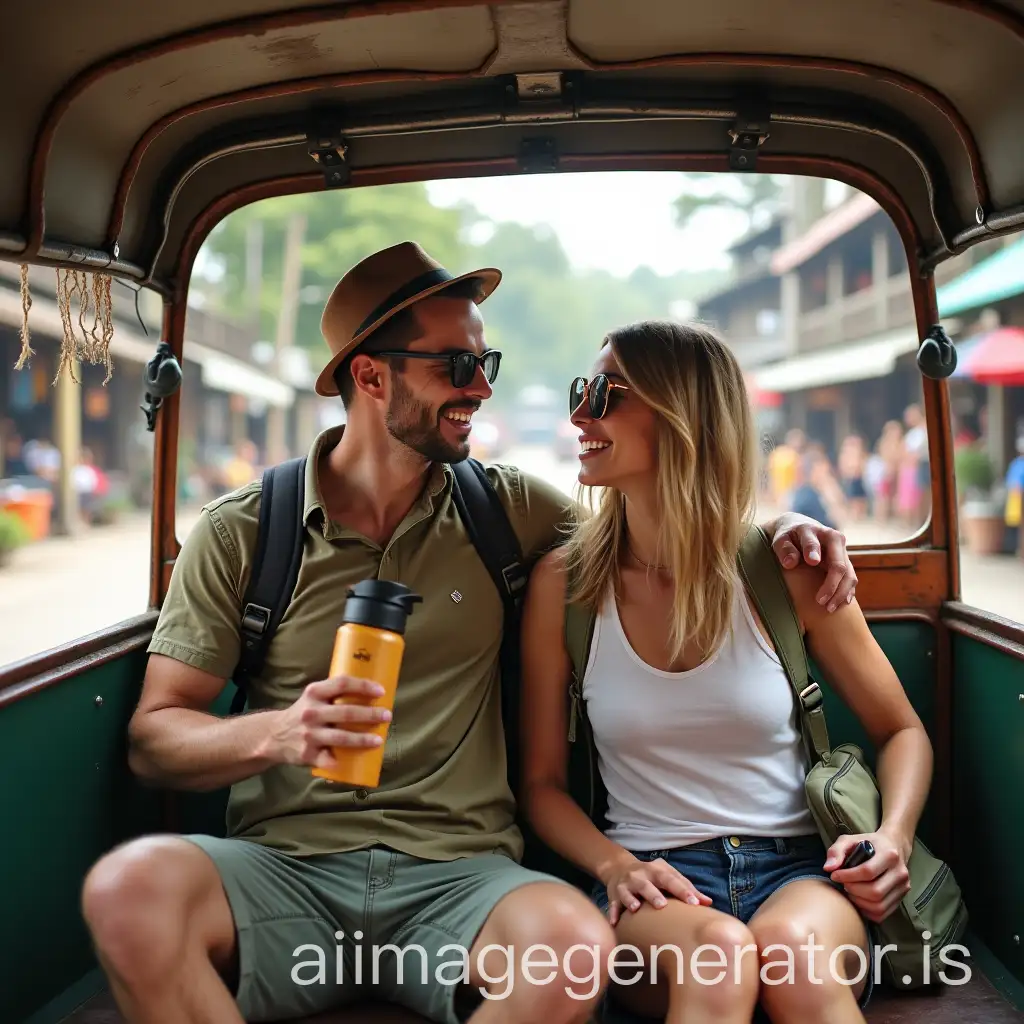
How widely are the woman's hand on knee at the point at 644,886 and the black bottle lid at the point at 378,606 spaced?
0.70 meters

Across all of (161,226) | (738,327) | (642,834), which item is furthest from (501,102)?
(738,327)

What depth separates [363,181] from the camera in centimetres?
286

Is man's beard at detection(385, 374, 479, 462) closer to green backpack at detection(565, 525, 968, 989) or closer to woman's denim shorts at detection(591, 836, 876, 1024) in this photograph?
green backpack at detection(565, 525, 968, 989)

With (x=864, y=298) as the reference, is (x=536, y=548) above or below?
below

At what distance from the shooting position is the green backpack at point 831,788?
211cm

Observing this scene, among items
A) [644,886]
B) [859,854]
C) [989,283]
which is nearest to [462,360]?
[644,886]

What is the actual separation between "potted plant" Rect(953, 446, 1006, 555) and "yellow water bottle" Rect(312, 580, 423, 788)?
533 inches

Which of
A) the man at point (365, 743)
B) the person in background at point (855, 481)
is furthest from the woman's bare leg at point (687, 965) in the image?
the person in background at point (855, 481)

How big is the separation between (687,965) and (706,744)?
0.49m

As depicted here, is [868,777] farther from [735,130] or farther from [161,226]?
[161,226]

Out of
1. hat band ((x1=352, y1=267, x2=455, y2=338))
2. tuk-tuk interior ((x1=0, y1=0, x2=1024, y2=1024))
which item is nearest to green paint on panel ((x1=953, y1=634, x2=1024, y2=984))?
tuk-tuk interior ((x1=0, y1=0, x2=1024, y2=1024))

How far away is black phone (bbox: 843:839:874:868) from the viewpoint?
6.66 ft

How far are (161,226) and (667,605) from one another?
1569 mm

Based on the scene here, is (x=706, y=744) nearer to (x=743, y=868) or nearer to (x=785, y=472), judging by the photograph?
(x=743, y=868)
